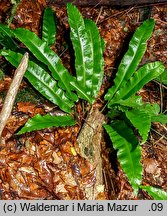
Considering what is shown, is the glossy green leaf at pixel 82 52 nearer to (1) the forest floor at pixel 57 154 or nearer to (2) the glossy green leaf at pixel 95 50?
(2) the glossy green leaf at pixel 95 50

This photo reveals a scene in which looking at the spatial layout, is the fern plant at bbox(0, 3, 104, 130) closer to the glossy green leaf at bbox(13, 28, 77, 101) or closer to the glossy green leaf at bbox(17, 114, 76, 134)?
the glossy green leaf at bbox(13, 28, 77, 101)

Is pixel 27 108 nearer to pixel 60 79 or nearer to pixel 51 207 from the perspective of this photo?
pixel 60 79

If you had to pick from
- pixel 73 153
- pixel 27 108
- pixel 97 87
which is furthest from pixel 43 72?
pixel 73 153

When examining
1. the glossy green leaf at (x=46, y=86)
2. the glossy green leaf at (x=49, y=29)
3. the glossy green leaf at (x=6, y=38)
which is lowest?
the glossy green leaf at (x=46, y=86)

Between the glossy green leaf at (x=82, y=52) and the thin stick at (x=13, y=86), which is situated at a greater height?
the glossy green leaf at (x=82, y=52)

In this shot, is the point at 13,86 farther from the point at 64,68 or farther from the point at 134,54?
the point at 134,54

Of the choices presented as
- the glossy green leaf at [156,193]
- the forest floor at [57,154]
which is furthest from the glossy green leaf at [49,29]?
the glossy green leaf at [156,193]
